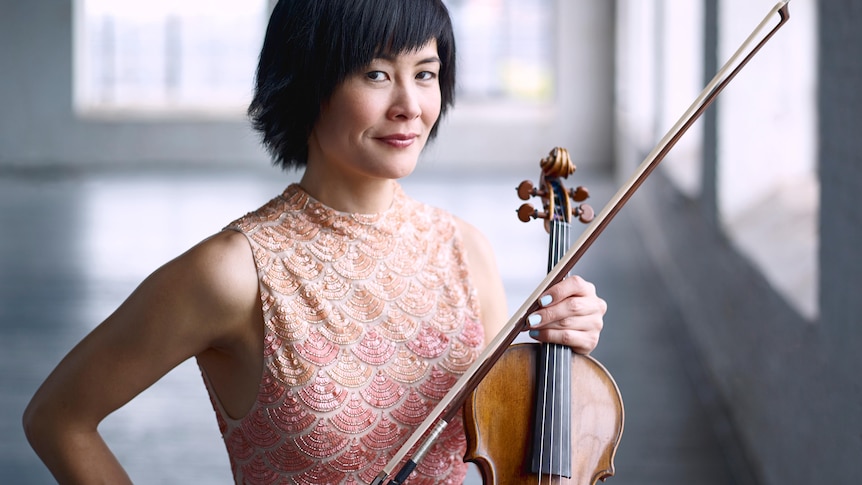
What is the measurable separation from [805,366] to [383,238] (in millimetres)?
1619

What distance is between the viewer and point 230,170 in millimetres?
13633

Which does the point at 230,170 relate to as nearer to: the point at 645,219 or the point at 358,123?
the point at 645,219

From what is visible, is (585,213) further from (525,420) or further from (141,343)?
(141,343)

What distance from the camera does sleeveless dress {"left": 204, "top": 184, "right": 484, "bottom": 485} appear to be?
4.08ft

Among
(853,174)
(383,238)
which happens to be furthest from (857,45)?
(383,238)

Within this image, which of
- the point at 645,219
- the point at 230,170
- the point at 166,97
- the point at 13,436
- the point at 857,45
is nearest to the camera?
the point at 857,45

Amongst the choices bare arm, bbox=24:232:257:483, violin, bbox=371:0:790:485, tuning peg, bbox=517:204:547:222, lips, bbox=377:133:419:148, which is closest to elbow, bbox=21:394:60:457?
bare arm, bbox=24:232:257:483

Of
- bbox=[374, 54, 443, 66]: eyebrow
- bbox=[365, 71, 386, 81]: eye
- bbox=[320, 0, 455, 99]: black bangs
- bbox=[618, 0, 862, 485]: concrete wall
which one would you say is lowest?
bbox=[618, 0, 862, 485]: concrete wall

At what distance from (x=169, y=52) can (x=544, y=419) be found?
1467cm

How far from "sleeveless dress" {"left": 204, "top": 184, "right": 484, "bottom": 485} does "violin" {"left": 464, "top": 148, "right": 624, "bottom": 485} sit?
0.07m

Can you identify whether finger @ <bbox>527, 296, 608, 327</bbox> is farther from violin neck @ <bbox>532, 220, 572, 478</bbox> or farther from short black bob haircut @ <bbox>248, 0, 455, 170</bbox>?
short black bob haircut @ <bbox>248, 0, 455, 170</bbox>

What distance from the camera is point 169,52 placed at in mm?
15164

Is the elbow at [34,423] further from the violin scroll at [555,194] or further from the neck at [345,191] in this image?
the violin scroll at [555,194]

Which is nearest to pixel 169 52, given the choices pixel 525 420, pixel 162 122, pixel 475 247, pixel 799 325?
pixel 162 122
